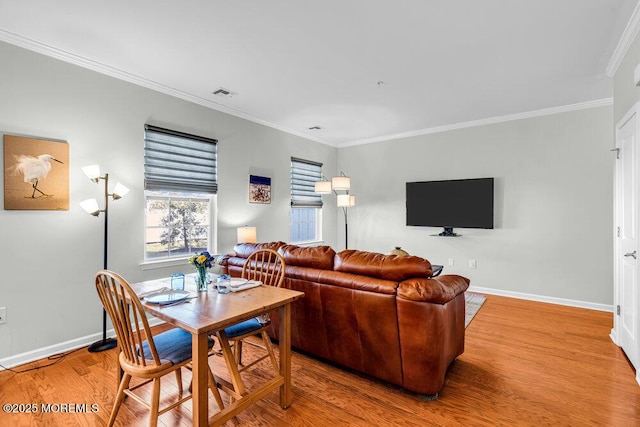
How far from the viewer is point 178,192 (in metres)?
3.72

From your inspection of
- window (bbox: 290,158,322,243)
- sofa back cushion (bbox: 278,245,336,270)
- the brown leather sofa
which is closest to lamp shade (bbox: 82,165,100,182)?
sofa back cushion (bbox: 278,245,336,270)

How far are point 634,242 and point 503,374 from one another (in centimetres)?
151

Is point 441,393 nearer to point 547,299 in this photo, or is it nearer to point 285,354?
point 285,354

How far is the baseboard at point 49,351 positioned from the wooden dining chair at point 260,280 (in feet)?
4.76

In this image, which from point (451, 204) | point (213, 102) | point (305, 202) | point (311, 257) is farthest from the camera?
point (305, 202)

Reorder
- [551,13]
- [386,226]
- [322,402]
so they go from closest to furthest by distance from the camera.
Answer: [322,402], [551,13], [386,226]

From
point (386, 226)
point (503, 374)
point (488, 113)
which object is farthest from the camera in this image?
point (386, 226)

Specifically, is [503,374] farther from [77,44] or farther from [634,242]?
[77,44]

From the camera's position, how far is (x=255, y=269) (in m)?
2.65

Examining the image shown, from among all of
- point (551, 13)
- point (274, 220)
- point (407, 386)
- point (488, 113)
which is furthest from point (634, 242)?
point (274, 220)

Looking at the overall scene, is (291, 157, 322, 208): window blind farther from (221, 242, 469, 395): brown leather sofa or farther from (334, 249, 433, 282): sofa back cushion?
(334, 249, 433, 282): sofa back cushion

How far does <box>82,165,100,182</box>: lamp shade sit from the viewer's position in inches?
110

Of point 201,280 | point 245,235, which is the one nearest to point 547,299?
point 245,235

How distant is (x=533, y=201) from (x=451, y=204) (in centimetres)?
108
